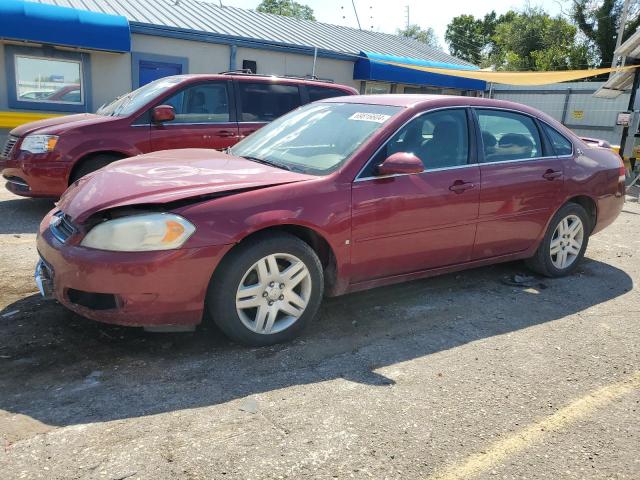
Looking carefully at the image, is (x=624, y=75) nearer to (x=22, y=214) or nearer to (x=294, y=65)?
(x=294, y=65)

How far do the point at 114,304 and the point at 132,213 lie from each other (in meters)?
0.53

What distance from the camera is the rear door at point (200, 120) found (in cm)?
687

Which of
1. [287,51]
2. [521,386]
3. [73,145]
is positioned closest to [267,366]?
[521,386]

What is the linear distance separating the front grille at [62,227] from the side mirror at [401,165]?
6.61ft

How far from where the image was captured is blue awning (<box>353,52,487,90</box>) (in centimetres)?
1617

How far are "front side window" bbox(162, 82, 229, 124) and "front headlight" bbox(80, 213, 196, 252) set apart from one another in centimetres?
415

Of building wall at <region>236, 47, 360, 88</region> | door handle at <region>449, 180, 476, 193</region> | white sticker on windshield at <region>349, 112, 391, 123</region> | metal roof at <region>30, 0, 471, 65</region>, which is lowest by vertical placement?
door handle at <region>449, 180, 476, 193</region>

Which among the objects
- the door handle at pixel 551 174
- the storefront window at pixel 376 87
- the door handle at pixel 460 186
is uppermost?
the storefront window at pixel 376 87

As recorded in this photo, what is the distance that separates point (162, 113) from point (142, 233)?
13.1ft

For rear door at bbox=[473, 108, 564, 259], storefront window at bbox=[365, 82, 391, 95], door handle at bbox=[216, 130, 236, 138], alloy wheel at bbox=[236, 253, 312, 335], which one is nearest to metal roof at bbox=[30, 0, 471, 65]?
storefront window at bbox=[365, 82, 391, 95]

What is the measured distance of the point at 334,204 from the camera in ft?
11.9

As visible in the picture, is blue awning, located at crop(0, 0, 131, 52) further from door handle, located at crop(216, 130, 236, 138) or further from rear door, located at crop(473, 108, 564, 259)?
rear door, located at crop(473, 108, 564, 259)

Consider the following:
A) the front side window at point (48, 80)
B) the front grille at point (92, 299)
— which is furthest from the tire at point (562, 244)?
the front side window at point (48, 80)

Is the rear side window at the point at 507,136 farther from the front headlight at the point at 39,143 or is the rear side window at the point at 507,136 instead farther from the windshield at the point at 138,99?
the front headlight at the point at 39,143
